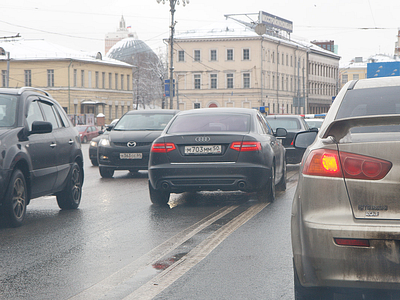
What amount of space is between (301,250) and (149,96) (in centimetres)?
10932

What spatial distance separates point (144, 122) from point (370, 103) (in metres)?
11.5

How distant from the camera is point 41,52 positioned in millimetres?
81625

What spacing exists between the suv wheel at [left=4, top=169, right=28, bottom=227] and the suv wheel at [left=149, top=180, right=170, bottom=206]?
2.23 meters

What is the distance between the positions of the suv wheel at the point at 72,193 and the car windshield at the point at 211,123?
1.50 metres

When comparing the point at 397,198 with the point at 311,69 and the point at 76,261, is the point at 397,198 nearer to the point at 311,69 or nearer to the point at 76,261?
the point at 76,261

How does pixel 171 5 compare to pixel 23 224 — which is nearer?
pixel 23 224

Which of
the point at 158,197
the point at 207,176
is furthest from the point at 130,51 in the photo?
the point at 207,176

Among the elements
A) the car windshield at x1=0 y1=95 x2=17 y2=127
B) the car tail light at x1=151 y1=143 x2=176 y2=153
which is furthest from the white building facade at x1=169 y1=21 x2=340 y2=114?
the car windshield at x1=0 y1=95 x2=17 y2=127

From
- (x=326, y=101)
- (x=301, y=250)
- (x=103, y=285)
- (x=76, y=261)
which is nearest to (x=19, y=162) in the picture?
(x=76, y=261)

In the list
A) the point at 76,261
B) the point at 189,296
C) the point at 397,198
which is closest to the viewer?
the point at 397,198

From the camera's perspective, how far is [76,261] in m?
6.11

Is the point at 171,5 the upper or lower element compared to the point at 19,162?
upper

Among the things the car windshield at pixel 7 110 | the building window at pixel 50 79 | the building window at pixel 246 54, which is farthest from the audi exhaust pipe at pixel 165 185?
the building window at pixel 246 54

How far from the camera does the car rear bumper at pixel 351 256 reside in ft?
11.8
